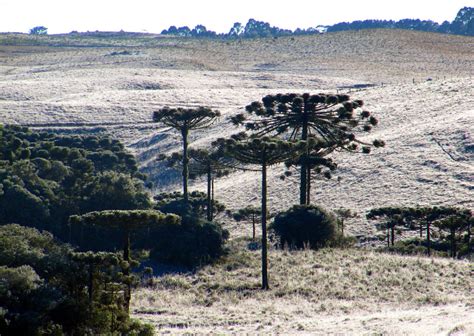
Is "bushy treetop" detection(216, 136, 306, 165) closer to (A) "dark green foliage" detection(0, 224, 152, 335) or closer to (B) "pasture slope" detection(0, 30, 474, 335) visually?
(B) "pasture slope" detection(0, 30, 474, 335)

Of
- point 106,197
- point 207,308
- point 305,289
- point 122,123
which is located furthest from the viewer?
point 122,123

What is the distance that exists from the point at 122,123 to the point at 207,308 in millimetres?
67520

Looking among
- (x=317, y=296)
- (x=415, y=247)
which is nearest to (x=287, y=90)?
(x=415, y=247)

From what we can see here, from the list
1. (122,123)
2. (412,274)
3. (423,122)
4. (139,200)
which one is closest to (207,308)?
(412,274)

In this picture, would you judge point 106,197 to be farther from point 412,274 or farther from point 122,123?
point 122,123

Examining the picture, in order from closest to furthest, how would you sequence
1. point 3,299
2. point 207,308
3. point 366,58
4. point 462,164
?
point 3,299 → point 207,308 → point 462,164 → point 366,58

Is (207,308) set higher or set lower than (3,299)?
lower

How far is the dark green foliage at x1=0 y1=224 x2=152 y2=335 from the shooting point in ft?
62.8

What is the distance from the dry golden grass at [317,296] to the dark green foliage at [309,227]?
2215 millimetres

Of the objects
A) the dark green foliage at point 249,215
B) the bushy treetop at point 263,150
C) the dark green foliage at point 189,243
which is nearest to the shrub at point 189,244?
the dark green foliage at point 189,243

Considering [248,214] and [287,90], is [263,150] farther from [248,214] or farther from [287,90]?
[287,90]

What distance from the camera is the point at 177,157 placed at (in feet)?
167

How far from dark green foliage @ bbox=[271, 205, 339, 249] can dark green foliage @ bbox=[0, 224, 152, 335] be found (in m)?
17.5

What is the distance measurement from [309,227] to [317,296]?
10014mm
